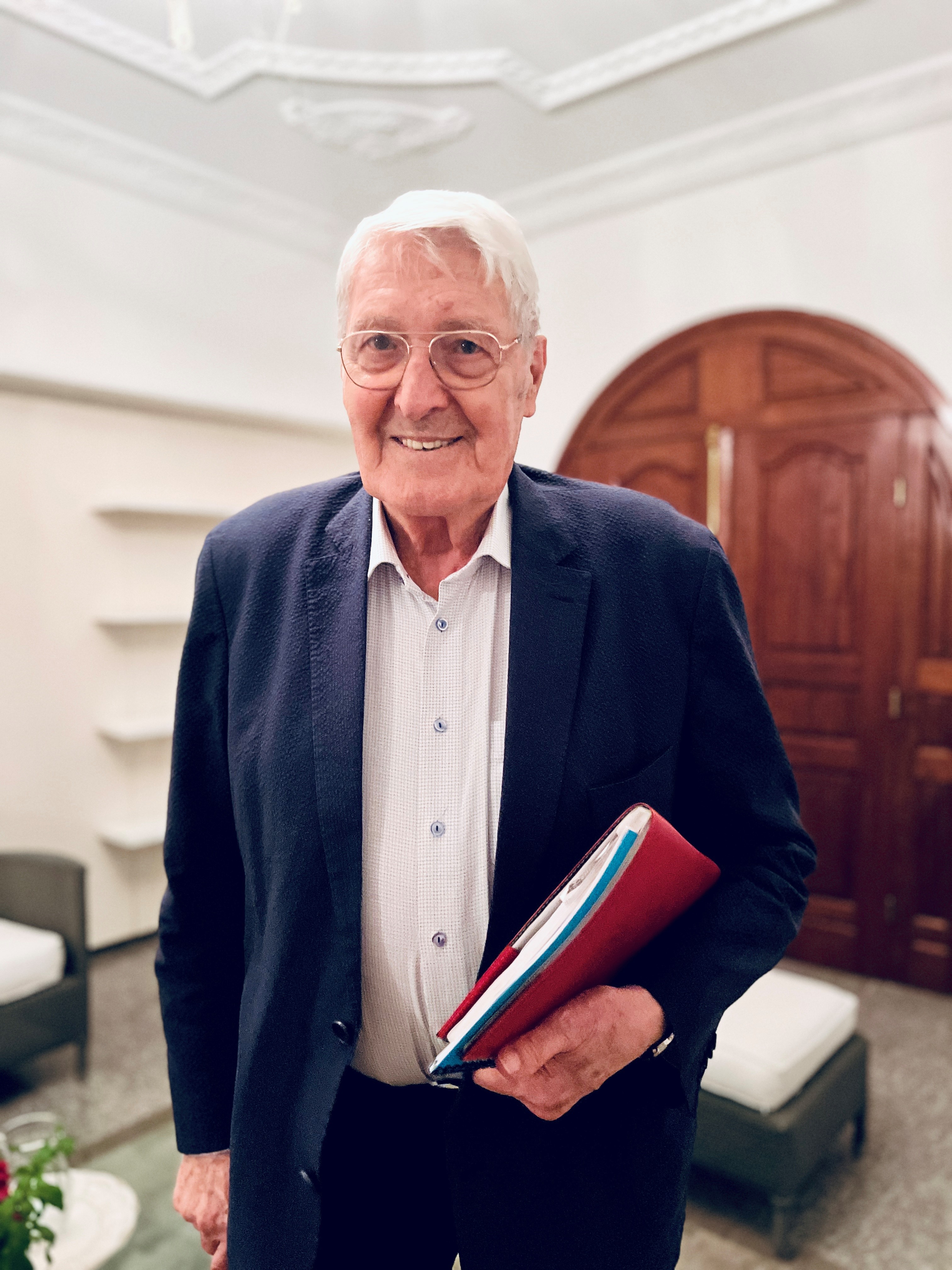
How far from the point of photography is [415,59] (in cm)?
332

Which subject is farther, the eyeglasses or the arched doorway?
the arched doorway

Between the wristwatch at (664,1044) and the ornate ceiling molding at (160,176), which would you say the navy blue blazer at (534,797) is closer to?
the wristwatch at (664,1044)

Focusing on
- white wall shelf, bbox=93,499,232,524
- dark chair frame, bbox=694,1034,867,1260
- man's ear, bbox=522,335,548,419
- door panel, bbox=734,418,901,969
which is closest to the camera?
man's ear, bbox=522,335,548,419

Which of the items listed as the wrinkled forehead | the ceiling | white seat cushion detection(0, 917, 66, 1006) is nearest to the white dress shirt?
the wrinkled forehead

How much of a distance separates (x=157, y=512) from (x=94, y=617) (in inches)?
21.2

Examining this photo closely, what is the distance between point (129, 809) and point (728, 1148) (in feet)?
9.55

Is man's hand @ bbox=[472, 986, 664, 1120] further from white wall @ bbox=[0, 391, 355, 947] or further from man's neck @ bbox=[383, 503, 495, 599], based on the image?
white wall @ bbox=[0, 391, 355, 947]

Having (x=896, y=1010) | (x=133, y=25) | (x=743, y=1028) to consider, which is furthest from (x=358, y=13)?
(x=896, y=1010)

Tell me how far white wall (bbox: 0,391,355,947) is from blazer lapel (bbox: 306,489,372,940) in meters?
3.12

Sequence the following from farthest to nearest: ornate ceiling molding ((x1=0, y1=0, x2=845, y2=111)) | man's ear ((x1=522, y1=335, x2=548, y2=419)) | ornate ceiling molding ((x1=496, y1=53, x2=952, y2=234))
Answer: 1. ornate ceiling molding ((x1=496, y1=53, x2=952, y2=234))
2. ornate ceiling molding ((x1=0, y1=0, x2=845, y2=111))
3. man's ear ((x1=522, y1=335, x2=548, y2=419))

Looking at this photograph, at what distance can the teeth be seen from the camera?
0.87 m

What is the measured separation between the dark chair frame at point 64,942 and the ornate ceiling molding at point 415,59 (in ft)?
9.41

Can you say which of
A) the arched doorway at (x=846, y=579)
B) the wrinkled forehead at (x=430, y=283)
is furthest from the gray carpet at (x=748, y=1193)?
the wrinkled forehead at (x=430, y=283)

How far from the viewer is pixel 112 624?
12.7 feet
